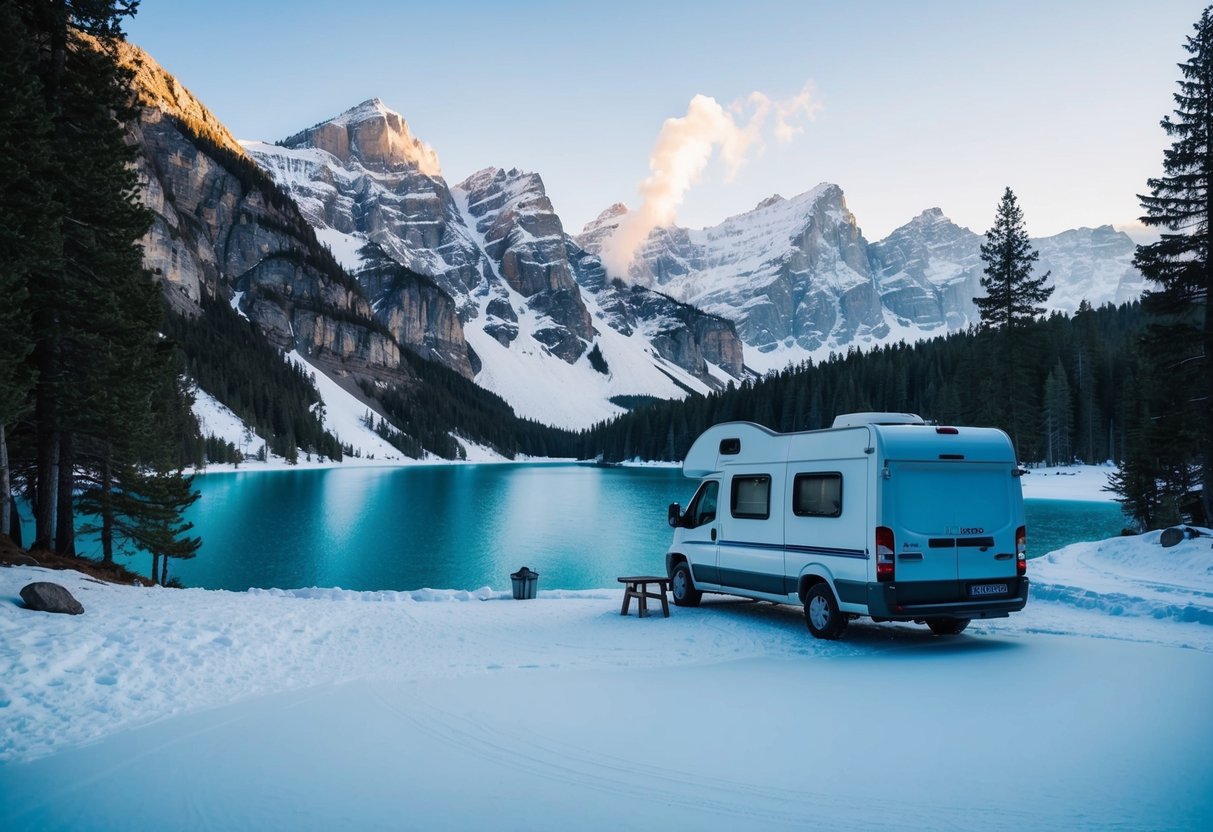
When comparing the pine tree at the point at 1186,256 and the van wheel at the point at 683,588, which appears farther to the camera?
the pine tree at the point at 1186,256

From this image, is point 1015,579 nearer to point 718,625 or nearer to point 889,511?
point 889,511

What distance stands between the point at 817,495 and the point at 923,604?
2188mm

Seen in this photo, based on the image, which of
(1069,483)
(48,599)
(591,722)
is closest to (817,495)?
(591,722)

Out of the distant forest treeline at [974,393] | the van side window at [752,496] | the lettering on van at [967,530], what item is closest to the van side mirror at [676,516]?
the van side window at [752,496]

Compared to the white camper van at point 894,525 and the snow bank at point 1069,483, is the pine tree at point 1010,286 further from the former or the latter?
the white camper van at point 894,525

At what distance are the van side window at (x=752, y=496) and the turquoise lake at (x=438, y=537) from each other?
13811 millimetres

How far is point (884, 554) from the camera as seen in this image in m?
10.4

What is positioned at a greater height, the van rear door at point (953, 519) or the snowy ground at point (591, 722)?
the van rear door at point (953, 519)

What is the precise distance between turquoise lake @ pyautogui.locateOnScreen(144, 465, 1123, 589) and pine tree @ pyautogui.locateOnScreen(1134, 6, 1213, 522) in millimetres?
10560

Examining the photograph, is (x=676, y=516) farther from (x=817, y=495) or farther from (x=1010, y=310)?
(x=1010, y=310)

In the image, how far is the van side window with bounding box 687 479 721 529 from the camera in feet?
46.2

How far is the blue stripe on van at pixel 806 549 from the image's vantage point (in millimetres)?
10734

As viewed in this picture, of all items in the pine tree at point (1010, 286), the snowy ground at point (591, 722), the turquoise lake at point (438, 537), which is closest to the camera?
the snowy ground at point (591, 722)

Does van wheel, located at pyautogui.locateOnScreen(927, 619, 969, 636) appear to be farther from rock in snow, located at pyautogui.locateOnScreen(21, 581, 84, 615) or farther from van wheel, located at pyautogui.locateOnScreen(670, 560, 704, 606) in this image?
rock in snow, located at pyautogui.locateOnScreen(21, 581, 84, 615)
